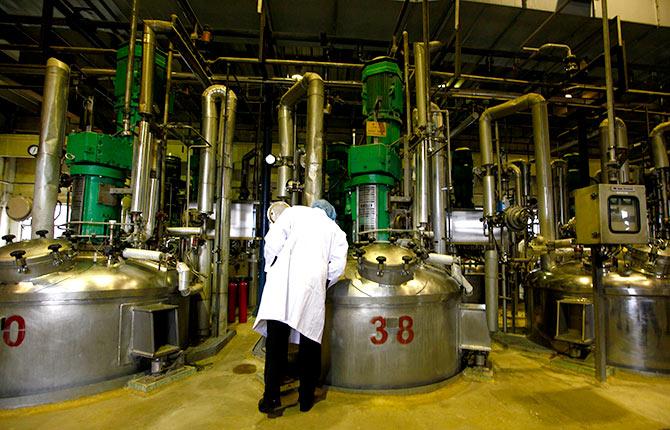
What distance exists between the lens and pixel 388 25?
485cm

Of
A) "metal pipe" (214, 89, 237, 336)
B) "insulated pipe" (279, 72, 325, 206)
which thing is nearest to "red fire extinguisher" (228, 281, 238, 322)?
"metal pipe" (214, 89, 237, 336)

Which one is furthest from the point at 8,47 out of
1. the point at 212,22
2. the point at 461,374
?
the point at 461,374

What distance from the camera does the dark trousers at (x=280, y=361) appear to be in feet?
7.88

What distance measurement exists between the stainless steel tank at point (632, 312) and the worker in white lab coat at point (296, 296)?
9.97 feet

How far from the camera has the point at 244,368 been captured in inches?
132

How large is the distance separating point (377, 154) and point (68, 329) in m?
3.36

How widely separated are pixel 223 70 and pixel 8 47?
3164 millimetres

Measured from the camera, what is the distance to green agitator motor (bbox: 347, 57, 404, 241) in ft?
12.1

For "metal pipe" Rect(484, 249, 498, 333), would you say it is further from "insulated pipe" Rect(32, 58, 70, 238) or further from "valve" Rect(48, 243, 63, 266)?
"insulated pipe" Rect(32, 58, 70, 238)

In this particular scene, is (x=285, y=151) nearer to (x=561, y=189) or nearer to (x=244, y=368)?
(x=244, y=368)

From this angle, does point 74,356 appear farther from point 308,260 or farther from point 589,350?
point 589,350

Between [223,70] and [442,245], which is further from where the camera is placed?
[223,70]

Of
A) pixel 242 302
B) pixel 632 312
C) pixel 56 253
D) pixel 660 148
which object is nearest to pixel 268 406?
pixel 56 253

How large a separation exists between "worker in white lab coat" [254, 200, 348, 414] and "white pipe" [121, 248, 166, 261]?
51.4 inches
